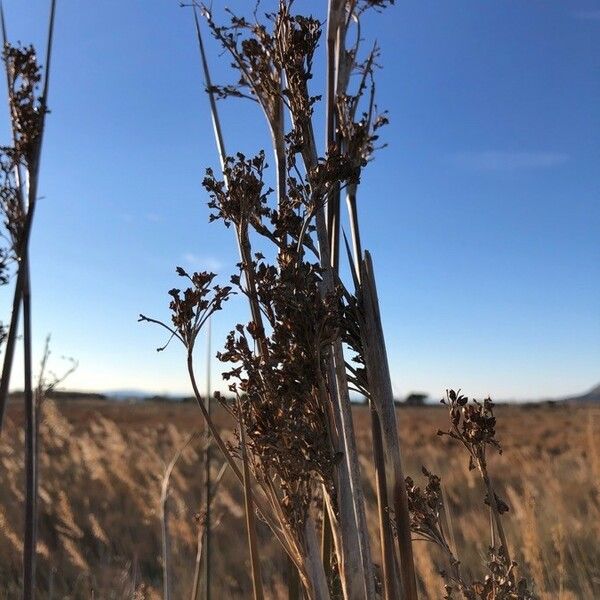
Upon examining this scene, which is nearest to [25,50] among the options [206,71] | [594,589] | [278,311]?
[206,71]

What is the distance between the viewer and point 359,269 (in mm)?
1196

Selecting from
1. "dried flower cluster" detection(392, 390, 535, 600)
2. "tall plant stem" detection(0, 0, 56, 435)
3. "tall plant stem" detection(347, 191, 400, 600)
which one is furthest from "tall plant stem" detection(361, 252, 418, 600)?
"tall plant stem" detection(0, 0, 56, 435)

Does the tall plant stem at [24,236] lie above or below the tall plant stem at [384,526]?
above

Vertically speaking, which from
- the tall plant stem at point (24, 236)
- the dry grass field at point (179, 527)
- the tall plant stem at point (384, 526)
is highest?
the tall plant stem at point (24, 236)

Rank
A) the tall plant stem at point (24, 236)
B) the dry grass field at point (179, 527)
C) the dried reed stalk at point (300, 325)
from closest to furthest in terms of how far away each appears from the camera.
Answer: the dried reed stalk at point (300, 325), the tall plant stem at point (24, 236), the dry grass field at point (179, 527)

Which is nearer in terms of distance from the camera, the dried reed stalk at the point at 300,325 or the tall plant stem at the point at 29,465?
the dried reed stalk at the point at 300,325

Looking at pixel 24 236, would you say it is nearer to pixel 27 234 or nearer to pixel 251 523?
pixel 27 234

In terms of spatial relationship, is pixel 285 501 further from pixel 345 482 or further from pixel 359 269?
pixel 359 269

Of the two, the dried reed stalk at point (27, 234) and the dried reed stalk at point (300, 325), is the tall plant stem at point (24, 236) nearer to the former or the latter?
the dried reed stalk at point (27, 234)

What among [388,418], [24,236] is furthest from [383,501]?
[24,236]

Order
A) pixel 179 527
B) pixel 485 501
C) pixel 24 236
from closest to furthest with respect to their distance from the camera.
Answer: pixel 485 501, pixel 24 236, pixel 179 527

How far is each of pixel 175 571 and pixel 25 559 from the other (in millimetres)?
3539

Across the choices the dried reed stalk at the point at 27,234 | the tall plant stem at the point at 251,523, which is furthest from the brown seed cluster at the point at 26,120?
the tall plant stem at the point at 251,523

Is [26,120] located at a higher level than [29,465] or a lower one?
higher
